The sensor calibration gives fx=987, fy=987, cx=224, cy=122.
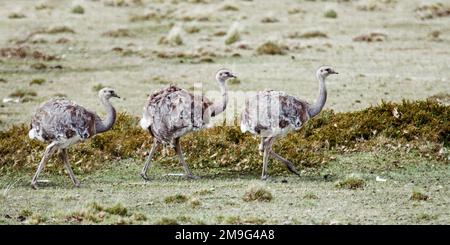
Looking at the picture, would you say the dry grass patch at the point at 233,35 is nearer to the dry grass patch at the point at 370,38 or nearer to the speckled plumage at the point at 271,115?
the dry grass patch at the point at 370,38

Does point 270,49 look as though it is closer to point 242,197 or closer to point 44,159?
point 44,159

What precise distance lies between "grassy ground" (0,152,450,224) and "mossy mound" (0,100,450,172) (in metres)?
0.25

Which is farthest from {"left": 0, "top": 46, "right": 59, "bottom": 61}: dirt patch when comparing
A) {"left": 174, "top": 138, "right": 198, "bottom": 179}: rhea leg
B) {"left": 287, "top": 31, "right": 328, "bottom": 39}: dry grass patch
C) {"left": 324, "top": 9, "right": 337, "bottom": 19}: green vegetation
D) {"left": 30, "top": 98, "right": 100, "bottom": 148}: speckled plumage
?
{"left": 30, "top": 98, "right": 100, "bottom": 148}: speckled plumage

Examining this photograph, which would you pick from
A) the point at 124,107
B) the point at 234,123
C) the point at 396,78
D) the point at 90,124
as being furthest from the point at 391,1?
the point at 90,124

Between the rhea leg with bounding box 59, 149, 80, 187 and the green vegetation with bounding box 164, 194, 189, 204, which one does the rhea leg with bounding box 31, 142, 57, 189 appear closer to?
the rhea leg with bounding box 59, 149, 80, 187

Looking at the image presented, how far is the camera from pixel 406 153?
13.1 meters

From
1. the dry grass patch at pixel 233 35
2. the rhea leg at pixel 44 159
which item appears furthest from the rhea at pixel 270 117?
the dry grass patch at pixel 233 35

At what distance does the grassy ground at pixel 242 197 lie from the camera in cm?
1030

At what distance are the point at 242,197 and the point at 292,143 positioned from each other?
245 centimetres

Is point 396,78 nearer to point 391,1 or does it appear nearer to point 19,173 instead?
point 19,173

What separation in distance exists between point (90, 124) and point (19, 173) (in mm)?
1544

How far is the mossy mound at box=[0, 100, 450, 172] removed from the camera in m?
13.0

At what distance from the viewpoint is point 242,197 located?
11234 millimetres

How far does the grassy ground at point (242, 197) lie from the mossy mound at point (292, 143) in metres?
0.25
